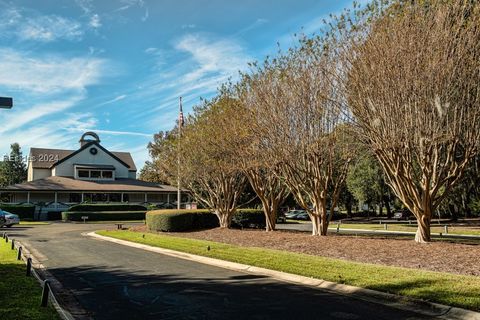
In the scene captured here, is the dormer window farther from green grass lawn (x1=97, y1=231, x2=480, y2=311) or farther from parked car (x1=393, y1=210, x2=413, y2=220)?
green grass lawn (x1=97, y1=231, x2=480, y2=311)

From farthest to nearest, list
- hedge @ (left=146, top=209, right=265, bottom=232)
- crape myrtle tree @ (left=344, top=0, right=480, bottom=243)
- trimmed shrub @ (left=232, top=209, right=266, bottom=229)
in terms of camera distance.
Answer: trimmed shrub @ (left=232, top=209, right=266, bottom=229)
hedge @ (left=146, top=209, right=265, bottom=232)
crape myrtle tree @ (left=344, top=0, right=480, bottom=243)

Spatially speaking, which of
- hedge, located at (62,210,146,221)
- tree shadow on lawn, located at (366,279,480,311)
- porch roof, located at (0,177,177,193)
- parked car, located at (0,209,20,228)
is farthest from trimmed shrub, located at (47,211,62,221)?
tree shadow on lawn, located at (366,279,480,311)

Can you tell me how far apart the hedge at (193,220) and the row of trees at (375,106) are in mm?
6356

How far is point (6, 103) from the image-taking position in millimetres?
9102

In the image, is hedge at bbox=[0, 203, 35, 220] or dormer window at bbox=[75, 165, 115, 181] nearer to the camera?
hedge at bbox=[0, 203, 35, 220]

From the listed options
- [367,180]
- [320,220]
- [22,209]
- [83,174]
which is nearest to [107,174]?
[83,174]

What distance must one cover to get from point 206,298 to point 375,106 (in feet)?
30.2

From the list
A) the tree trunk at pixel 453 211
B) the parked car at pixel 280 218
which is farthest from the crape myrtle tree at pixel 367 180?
the parked car at pixel 280 218

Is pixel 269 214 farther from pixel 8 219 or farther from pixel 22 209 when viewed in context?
pixel 22 209

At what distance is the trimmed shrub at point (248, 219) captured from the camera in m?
28.7

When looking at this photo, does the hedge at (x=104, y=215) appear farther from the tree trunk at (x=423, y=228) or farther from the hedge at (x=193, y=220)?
the tree trunk at (x=423, y=228)

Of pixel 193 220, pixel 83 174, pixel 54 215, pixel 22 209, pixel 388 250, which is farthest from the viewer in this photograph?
pixel 83 174

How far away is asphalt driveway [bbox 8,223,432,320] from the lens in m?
8.02

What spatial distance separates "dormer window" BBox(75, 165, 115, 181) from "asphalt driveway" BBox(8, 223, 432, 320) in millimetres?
43735
